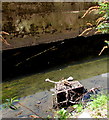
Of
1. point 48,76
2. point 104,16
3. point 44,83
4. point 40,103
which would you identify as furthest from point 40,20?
point 40,103

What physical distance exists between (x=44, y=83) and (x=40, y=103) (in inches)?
27.2

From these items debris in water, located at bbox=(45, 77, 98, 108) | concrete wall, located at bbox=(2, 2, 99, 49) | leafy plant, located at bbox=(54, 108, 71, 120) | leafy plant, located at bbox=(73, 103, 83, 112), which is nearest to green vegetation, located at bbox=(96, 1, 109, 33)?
debris in water, located at bbox=(45, 77, 98, 108)

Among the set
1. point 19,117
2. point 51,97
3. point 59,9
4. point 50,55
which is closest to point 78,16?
point 59,9

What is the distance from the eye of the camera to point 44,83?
10.8 feet

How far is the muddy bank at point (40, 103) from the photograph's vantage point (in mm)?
2398

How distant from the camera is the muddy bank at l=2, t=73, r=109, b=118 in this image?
2398mm

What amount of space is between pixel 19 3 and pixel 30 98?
7.77ft

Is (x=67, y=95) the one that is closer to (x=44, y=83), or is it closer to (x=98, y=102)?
(x=98, y=102)

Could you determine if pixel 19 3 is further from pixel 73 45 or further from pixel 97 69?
pixel 97 69

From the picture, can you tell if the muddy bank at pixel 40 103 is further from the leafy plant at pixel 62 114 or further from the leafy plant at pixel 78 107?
the leafy plant at pixel 78 107

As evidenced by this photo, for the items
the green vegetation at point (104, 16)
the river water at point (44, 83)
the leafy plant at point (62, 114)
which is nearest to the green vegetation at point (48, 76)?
the river water at point (44, 83)

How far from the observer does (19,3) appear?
10.6 feet

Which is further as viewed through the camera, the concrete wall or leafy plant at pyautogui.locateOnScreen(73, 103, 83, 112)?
the concrete wall

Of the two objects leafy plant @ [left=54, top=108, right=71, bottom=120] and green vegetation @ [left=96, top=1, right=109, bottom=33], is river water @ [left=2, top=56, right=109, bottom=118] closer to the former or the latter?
leafy plant @ [left=54, top=108, right=71, bottom=120]
